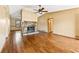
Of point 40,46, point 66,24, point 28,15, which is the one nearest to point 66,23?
point 66,24

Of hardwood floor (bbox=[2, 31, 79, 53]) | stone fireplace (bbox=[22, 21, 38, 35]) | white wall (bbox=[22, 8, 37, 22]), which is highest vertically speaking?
white wall (bbox=[22, 8, 37, 22])

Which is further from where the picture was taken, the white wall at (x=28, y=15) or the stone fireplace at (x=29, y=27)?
the stone fireplace at (x=29, y=27)

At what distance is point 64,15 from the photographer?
6711 mm

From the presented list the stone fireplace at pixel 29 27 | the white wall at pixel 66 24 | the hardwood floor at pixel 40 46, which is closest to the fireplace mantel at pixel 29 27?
the stone fireplace at pixel 29 27

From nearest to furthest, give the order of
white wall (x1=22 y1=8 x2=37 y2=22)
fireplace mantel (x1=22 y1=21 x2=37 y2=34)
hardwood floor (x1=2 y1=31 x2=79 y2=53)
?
hardwood floor (x1=2 y1=31 x2=79 y2=53) → white wall (x1=22 y1=8 x2=37 y2=22) → fireplace mantel (x1=22 y1=21 x2=37 y2=34)

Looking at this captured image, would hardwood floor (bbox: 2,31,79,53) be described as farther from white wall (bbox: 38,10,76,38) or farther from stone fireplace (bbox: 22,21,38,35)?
stone fireplace (bbox: 22,21,38,35)

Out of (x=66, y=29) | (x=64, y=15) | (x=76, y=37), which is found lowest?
(x=76, y=37)

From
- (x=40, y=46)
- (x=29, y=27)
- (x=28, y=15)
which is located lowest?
(x=40, y=46)

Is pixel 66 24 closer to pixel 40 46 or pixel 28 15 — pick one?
pixel 28 15

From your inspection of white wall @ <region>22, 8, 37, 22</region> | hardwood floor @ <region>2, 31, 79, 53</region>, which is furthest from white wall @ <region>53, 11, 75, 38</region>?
white wall @ <region>22, 8, 37, 22</region>

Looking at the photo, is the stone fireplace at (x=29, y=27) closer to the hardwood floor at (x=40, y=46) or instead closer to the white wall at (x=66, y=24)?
the white wall at (x=66, y=24)
